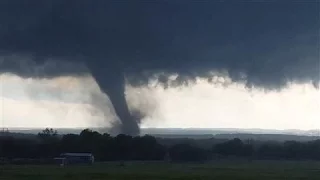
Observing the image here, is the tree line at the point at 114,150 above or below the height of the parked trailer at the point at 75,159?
above

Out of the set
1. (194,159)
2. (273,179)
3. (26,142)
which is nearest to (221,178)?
(273,179)

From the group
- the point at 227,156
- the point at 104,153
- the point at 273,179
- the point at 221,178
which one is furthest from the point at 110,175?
the point at 227,156

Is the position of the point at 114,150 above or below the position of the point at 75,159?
above

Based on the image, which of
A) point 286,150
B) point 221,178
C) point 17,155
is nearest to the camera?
point 221,178

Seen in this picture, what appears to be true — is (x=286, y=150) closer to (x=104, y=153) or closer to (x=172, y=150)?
(x=172, y=150)

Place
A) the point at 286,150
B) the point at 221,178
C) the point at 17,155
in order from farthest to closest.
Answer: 1. the point at 286,150
2. the point at 17,155
3. the point at 221,178

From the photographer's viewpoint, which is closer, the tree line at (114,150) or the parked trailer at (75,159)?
the parked trailer at (75,159)

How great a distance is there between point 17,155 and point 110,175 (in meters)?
53.9

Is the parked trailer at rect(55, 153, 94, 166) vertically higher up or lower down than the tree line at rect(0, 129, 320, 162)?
lower down

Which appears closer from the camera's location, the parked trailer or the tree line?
the parked trailer

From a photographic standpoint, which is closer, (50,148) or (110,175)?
(110,175)

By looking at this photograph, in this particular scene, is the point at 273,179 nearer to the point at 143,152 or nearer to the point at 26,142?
the point at 143,152

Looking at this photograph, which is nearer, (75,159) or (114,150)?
(75,159)

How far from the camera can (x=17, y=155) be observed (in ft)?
394
